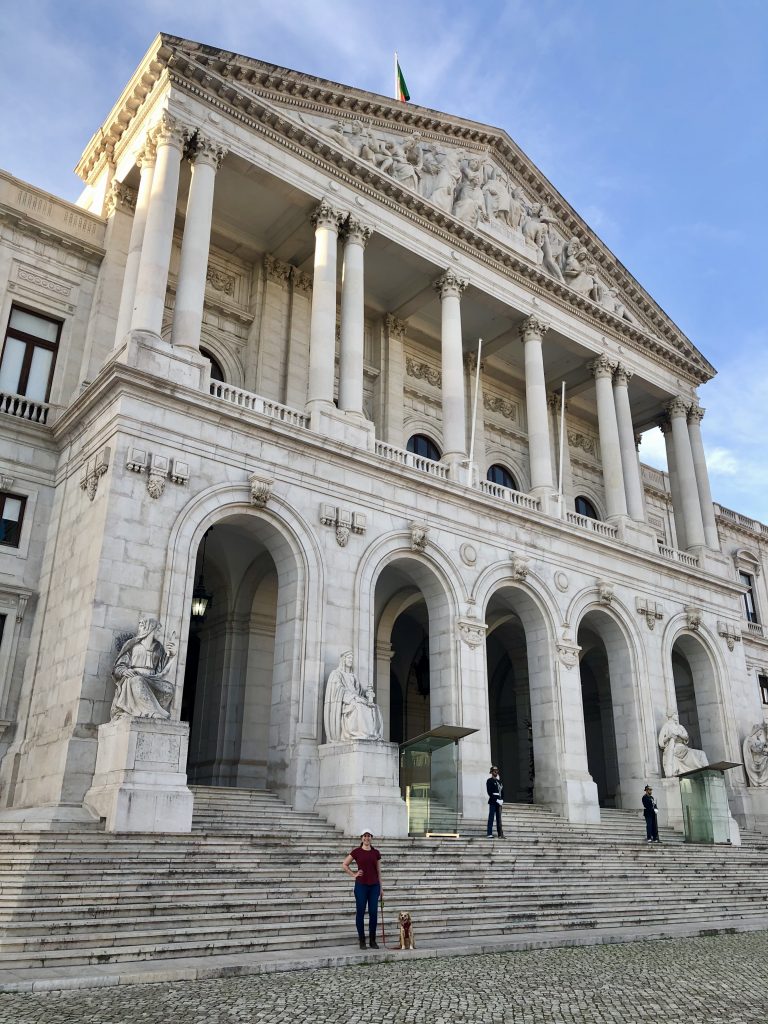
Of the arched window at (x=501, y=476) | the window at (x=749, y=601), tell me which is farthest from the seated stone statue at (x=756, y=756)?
the window at (x=749, y=601)

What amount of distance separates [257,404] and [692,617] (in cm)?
1753

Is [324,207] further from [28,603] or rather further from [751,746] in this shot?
[751,746]

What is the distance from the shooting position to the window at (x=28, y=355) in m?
22.6

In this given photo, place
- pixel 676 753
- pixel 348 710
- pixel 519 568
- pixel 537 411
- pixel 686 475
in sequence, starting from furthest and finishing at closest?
pixel 686 475 < pixel 537 411 < pixel 676 753 < pixel 519 568 < pixel 348 710

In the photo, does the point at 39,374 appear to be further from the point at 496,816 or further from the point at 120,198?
the point at 496,816

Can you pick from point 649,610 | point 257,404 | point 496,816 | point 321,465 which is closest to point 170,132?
point 257,404

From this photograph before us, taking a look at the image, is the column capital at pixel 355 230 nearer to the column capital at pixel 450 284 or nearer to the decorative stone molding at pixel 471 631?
the column capital at pixel 450 284

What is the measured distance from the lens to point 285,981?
9328 mm

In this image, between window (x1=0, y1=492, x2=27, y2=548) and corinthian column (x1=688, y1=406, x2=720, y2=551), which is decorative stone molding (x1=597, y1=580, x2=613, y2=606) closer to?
corinthian column (x1=688, y1=406, x2=720, y2=551)

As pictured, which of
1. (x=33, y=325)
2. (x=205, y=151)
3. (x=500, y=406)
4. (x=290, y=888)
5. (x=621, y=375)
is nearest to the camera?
(x=290, y=888)

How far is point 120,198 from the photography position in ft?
81.9

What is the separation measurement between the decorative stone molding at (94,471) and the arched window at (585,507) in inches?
835

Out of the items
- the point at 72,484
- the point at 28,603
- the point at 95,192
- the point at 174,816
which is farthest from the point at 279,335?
the point at 174,816

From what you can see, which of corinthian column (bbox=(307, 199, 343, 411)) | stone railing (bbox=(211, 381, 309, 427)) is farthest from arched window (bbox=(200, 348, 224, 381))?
corinthian column (bbox=(307, 199, 343, 411))
